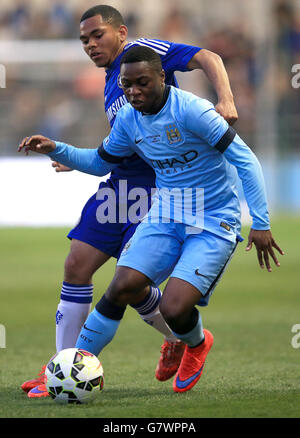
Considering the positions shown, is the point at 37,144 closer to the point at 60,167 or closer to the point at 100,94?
the point at 60,167

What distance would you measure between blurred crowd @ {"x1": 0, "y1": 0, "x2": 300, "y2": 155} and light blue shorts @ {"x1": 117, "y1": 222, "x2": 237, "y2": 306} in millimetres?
13350

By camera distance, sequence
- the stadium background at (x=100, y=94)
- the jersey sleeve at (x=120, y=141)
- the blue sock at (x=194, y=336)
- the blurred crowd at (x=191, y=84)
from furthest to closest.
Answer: the blurred crowd at (x=191, y=84), the stadium background at (x=100, y=94), the jersey sleeve at (x=120, y=141), the blue sock at (x=194, y=336)

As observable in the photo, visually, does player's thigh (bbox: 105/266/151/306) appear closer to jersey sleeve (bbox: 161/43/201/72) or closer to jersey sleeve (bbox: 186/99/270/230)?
jersey sleeve (bbox: 186/99/270/230)

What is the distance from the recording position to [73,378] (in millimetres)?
4543

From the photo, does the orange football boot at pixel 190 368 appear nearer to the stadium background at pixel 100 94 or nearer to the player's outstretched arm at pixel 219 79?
the player's outstretched arm at pixel 219 79

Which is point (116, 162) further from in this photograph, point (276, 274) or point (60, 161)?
point (276, 274)

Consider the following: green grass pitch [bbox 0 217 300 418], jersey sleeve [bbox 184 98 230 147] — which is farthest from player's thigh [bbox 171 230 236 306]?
green grass pitch [bbox 0 217 300 418]

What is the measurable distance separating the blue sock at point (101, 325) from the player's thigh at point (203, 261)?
41 cm

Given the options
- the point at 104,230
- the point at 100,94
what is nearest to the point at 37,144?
the point at 104,230

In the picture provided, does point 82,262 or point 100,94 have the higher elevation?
point 82,262

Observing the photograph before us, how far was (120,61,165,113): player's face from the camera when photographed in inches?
189

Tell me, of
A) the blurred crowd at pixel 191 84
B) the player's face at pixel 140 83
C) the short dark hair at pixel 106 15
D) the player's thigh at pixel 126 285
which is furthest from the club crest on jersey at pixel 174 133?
the blurred crowd at pixel 191 84

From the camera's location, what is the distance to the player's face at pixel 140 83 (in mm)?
4793

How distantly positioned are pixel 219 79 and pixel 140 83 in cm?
72
